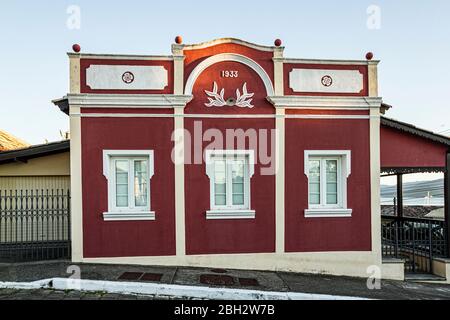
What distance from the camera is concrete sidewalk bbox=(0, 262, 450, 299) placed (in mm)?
6293

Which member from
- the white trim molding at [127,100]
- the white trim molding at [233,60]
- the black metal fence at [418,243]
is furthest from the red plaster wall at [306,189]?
the white trim molding at [127,100]

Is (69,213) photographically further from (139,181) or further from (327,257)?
(327,257)

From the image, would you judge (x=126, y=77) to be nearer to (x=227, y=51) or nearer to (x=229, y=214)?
(x=227, y=51)

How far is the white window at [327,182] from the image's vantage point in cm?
786

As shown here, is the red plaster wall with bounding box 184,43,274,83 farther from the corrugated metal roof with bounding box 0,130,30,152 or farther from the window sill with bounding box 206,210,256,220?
the corrugated metal roof with bounding box 0,130,30,152

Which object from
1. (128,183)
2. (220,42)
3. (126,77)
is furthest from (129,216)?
(220,42)

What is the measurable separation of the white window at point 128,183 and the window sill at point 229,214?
1.31 m

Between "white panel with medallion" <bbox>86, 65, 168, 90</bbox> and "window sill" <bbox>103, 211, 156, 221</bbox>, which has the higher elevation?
"white panel with medallion" <bbox>86, 65, 168, 90</bbox>

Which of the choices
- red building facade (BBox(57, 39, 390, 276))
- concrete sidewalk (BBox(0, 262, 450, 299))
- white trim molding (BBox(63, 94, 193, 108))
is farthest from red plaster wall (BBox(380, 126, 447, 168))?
white trim molding (BBox(63, 94, 193, 108))

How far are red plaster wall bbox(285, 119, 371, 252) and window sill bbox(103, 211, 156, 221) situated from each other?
126 inches

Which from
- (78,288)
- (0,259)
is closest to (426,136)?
(78,288)

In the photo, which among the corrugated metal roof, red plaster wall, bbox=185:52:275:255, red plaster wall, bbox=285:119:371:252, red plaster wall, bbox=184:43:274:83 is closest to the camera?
red plaster wall, bbox=185:52:275:255

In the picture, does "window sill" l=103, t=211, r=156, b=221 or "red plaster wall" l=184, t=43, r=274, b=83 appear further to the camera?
"red plaster wall" l=184, t=43, r=274, b=83
